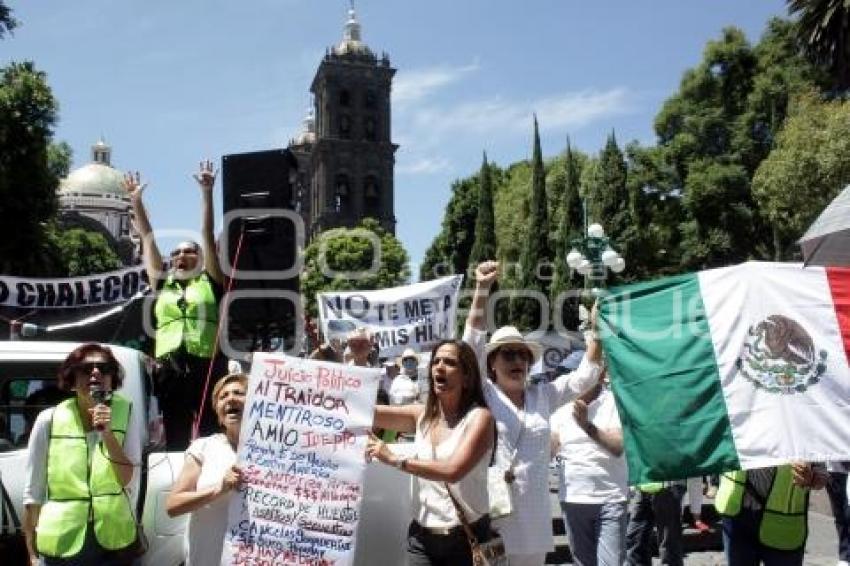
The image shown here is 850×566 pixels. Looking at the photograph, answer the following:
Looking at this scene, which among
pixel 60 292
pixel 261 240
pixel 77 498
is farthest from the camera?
pixel 60 292

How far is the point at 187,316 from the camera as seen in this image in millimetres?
5617

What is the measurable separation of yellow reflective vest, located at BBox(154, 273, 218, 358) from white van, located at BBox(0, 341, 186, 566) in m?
0.29

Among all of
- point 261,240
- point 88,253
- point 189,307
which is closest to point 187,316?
point 189,307

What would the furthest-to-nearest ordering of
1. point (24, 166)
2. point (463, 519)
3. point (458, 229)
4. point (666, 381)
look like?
point (458, 229)
point (24, 166)
point (666, 381)
point (463, 519)

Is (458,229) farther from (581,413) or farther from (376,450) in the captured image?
(376,450)

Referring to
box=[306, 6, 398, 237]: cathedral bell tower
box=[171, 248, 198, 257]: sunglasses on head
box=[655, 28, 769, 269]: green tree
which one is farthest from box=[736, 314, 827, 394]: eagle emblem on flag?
box=[306, 6, 398, 237]: cathedral bell tower

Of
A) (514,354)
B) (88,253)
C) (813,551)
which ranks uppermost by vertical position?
(88,253)

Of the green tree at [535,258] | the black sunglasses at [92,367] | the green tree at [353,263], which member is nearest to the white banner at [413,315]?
the black sunglasses at [92,367]

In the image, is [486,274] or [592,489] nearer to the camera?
[486,274]

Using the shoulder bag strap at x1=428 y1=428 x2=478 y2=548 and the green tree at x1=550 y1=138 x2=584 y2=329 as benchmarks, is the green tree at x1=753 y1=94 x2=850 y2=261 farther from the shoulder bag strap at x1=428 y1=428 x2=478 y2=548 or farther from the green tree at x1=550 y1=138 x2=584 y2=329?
the shoulder bag strap at x1=428 y1=428 x2=478 y2=548

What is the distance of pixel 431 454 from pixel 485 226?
56.0 metres

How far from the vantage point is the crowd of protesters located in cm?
404

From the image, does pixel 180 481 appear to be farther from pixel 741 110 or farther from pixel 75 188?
pixel 75 188

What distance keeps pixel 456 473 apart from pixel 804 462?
7.26 feet
